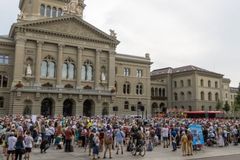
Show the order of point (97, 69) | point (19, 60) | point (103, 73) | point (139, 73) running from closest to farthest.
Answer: point (19, 60) < point (97, 69) < point (103, 73) < point (139, 73)

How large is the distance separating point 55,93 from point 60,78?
3414mm

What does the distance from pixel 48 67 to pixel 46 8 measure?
1840cm

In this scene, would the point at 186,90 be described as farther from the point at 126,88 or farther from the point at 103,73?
the point at 103,73

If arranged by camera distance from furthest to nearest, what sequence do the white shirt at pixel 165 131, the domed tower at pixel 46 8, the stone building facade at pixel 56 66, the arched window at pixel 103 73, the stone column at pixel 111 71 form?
the domed tower at pixel 46 8 → the stone column at pixel 111 71 → the arched window at pixel 103 73 → the stone building facade at pixel 56 66 → the white shirt at pixel 165 131

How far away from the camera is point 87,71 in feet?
189

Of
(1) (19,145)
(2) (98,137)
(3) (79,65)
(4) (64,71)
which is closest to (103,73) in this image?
(3) (79,65)

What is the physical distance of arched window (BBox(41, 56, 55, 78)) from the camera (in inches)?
2083

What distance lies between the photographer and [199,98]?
7900cm

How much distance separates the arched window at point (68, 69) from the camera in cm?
5498

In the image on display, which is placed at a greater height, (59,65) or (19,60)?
Answer: (19,60)

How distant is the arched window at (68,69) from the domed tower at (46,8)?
11.0 meters

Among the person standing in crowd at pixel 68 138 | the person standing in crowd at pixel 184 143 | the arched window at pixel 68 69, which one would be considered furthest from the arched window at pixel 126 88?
the person standing in crowd at pixel 184 143

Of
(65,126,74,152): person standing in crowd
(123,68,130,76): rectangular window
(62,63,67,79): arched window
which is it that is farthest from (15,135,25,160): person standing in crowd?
(123,68,130,76): rectangular window

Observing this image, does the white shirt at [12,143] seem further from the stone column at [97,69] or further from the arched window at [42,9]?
the arched window at [42,9]
